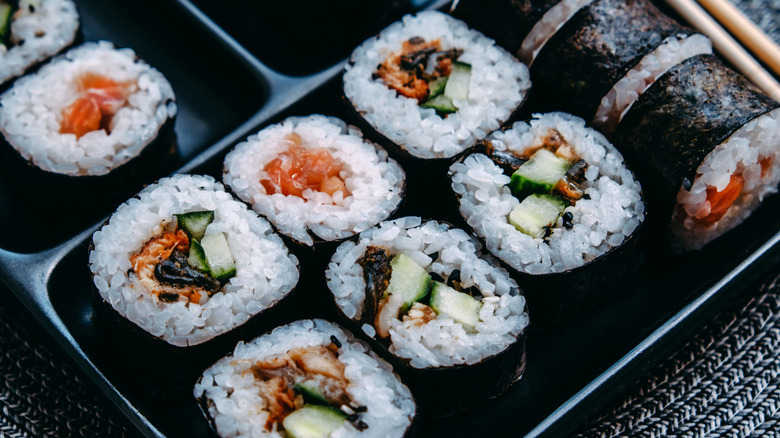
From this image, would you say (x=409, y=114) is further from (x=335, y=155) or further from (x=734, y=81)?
(x=734, y=81)

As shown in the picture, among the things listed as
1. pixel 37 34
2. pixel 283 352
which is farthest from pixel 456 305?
pixel 37 34

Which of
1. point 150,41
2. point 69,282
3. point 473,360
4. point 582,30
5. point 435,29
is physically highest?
point 582,30

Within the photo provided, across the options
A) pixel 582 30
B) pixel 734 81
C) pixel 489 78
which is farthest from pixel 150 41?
pixel 734 81

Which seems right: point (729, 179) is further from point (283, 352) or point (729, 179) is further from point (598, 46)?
point (283, 352)

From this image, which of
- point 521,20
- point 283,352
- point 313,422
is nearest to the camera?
point 313,422

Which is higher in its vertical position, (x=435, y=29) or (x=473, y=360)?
(x=435, y=29)

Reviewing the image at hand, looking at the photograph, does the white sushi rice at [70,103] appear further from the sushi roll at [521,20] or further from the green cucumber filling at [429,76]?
the sushi roll at [521,20]
